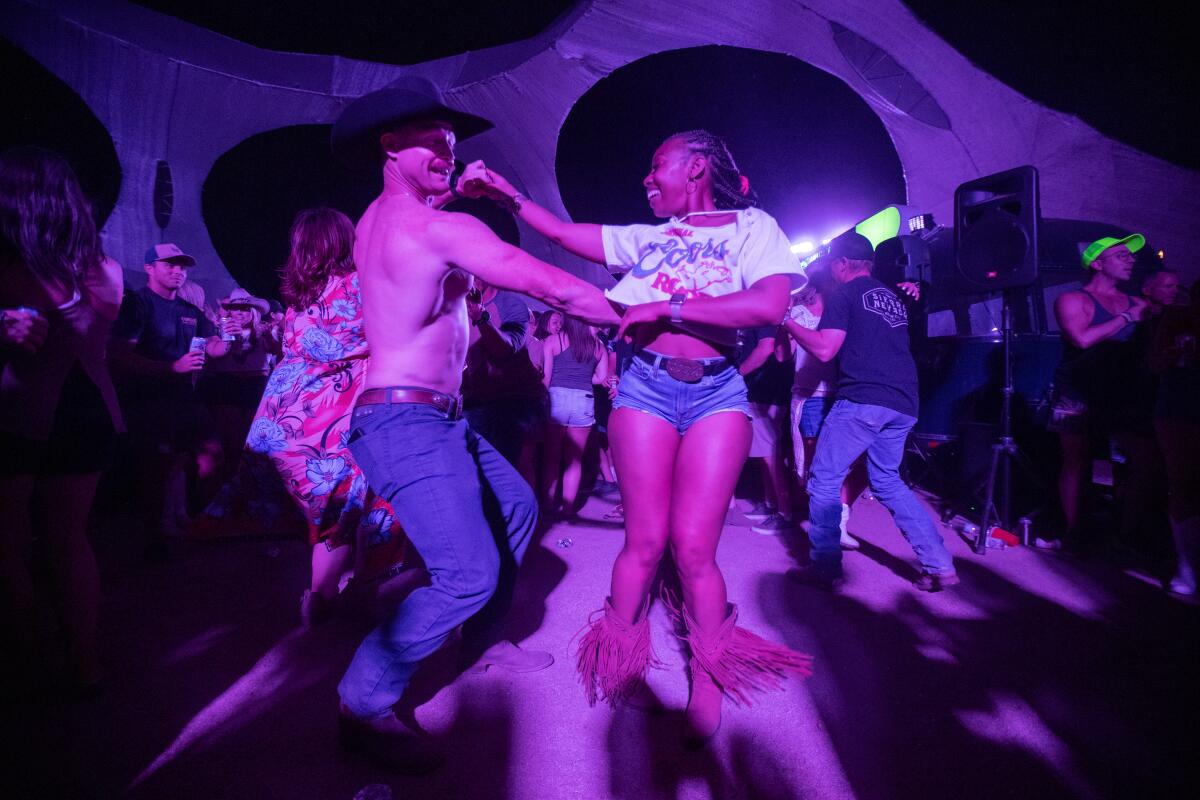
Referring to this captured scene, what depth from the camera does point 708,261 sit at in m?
1.85

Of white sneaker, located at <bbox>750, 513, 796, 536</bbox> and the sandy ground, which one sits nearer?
the sandy ground

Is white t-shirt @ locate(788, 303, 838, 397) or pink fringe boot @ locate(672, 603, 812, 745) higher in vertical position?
white t-shirt @ locate(788, 303, 838, 397)

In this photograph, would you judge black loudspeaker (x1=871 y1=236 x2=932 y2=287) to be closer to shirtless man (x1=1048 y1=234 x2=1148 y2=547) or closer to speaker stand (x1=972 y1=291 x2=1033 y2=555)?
shirtless man (x1=1048 y1=234 x2=1148 y2=547)

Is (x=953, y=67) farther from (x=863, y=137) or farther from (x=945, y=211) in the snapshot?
(x=945, y=211)

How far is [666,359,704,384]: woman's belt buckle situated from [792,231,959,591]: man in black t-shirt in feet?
5.76

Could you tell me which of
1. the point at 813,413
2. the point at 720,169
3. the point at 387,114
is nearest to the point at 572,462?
the point at 813,413

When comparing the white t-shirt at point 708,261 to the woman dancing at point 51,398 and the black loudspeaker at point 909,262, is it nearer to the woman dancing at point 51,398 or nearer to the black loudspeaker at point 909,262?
the woman dancing at point 51,398

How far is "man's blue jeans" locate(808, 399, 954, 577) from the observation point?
10.7ft

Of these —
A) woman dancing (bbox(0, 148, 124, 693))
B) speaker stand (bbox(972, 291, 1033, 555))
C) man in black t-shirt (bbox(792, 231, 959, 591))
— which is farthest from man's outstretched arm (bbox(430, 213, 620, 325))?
speaker stand (bbox(972, 291, 1033, 555))

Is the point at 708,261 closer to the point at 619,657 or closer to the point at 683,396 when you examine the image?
the point at 683,396

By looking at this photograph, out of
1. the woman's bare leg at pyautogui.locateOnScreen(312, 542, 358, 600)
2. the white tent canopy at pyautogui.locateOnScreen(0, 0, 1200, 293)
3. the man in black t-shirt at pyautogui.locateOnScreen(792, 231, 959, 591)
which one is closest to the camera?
the woman's bare leg at pyautogui.locateOnScreen(312, 542, 358, 600)

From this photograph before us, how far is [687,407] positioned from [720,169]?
98 cm

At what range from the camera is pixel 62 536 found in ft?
6.57

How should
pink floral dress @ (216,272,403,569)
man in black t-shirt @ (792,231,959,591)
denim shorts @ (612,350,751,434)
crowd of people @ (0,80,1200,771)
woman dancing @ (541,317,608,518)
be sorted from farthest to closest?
woman dancing @ (541,317,608,518) < man in black t-shirt @ (792,231,959,591) < pink floral dress @ (216,272,403,569) < denim shorts @ (612,350,751,434) < crowd of people @ (0,80,1200,771)
